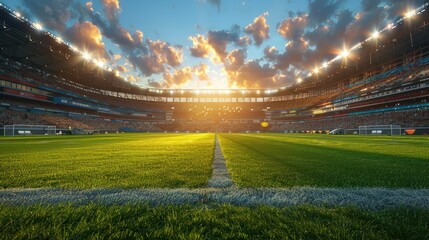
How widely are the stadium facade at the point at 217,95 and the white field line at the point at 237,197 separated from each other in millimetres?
35087

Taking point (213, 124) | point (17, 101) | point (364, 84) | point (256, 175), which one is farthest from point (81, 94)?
point (364, 84)

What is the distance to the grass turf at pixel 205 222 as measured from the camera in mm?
1226

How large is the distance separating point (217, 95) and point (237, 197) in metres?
78.0

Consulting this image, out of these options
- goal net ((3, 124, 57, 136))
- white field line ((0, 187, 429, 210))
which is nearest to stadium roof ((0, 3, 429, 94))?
goal net ((3, 124, 57, 136))

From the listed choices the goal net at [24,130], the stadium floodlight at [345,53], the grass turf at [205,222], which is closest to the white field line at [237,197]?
the grass turf at [205,222]

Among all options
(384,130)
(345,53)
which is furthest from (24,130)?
(345,53)

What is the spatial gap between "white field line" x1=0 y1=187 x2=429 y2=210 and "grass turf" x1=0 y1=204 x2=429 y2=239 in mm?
160

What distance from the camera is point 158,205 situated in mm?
1801

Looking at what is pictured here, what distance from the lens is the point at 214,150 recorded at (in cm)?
748

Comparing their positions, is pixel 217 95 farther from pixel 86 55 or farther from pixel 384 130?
pixel 384 130

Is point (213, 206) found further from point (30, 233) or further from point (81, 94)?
point (81, 94)

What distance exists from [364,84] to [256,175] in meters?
58.2

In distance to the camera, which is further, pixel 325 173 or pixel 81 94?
pixel 81 94

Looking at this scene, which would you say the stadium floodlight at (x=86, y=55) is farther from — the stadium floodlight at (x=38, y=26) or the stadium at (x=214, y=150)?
the stadium floodlight at (x=38, y=26)
